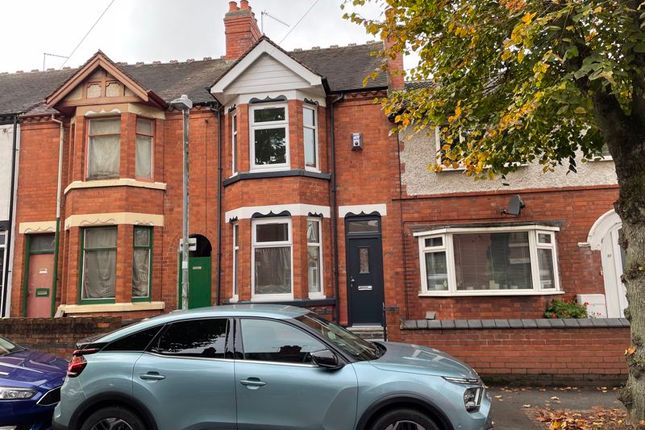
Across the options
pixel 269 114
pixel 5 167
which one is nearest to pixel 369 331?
pixel 269 114

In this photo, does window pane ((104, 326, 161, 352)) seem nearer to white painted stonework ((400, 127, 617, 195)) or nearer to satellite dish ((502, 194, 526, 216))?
white painted stonework ((400, 127, 617, 195))

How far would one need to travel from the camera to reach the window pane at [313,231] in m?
11.0

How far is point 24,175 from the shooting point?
40.4ft

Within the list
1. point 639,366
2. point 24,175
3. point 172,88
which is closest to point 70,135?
point 24,175

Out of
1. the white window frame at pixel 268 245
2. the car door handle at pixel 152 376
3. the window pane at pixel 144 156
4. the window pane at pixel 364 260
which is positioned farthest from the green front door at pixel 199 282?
the car door handle at pixel 152 376

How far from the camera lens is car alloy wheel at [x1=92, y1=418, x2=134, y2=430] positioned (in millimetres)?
4378

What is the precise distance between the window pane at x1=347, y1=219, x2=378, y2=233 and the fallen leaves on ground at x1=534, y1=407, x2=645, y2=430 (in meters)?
5.89

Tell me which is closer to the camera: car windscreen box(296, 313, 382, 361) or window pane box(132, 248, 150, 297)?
car windscreen box(296, 313, 382, 361)

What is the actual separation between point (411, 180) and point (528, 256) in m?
3.10

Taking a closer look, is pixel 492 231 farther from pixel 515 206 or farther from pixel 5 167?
pixel 5 167

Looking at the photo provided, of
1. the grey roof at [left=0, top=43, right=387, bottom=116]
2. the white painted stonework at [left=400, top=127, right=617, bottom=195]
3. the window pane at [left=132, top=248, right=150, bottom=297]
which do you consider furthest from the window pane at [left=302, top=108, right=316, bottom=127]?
the window pane at [left=132, top=248, right=150, bottom=297]

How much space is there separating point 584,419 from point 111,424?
17.4ft

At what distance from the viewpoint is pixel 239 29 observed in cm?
1439

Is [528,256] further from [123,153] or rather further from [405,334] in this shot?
[123,153]
